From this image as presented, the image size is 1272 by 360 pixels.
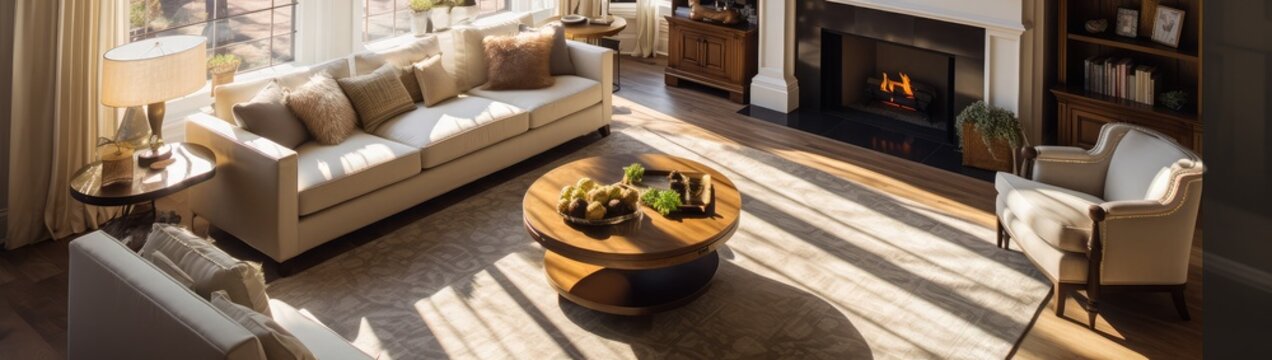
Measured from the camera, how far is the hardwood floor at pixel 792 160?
4098 mm

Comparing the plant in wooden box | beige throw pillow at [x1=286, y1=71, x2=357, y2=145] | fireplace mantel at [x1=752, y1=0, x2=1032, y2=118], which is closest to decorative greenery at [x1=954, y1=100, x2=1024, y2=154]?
the plant in wooden box

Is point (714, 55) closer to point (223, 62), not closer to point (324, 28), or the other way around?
point (324, 28)

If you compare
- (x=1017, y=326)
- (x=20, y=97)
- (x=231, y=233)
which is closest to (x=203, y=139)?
(x=231, y=233)

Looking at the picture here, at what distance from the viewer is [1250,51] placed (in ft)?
2.22

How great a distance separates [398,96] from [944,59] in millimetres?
3592

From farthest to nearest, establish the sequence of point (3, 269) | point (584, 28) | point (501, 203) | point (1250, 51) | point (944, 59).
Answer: point (584, 28) → point (944, 59) → point (501, 203) → point (3, 269) → point (1250, 51)

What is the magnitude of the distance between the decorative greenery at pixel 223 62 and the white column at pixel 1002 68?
4360 millimetres

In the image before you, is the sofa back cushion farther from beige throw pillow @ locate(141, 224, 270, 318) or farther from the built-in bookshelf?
beige throw pillow @ locate(141, 224, 270, 318)

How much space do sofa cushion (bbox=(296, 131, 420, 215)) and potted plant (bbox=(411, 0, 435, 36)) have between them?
5.69ft

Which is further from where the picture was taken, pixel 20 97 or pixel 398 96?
pixel 398 96

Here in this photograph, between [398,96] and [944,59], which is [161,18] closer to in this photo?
[398,96]

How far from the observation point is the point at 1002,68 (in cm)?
603

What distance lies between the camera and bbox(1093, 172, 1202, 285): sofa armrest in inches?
159

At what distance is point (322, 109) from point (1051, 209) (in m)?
3.52
